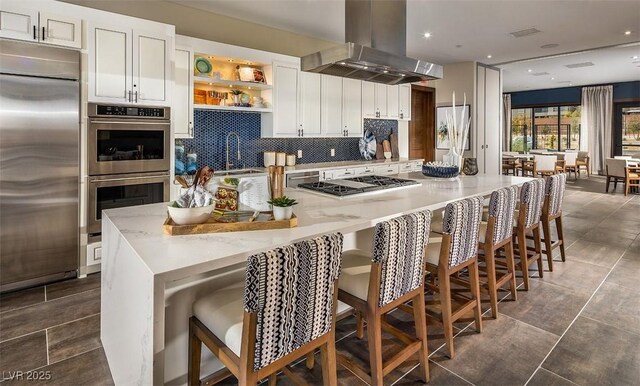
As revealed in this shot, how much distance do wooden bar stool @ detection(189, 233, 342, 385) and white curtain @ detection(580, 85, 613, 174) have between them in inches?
531

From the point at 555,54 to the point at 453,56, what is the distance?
1791mm

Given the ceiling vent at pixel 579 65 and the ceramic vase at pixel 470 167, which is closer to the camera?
the ceramic vase at pixel 470 167

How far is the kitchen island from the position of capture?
4.32ft

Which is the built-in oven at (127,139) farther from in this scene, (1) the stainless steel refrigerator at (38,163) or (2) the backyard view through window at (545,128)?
(2) the backyard view through window at (545,128)

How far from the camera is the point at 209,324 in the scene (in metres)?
1.50

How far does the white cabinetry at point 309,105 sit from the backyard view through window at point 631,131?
11.0m

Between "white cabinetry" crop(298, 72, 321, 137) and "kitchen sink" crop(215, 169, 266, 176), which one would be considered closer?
"kitchen sink" crop(215, 169, 266, 176)

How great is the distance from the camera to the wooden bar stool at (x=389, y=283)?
1672 mm

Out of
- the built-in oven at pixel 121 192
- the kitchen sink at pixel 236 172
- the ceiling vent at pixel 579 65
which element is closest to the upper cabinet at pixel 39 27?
the built-in oven at pixel 121 192

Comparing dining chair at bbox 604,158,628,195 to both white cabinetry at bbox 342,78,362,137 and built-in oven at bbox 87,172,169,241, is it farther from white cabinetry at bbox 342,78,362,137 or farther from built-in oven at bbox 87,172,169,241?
built-in oven at bbox 87,172,169,241

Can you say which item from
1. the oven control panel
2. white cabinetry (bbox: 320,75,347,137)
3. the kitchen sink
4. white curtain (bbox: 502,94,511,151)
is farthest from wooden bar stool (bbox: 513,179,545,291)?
white curtain (bbox: 502,94,511,151)

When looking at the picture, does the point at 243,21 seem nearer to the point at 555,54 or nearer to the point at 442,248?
the point at 442,248

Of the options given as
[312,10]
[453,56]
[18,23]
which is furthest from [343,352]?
[453,56]

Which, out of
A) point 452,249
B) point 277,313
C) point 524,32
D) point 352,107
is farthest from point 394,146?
point 277,313
